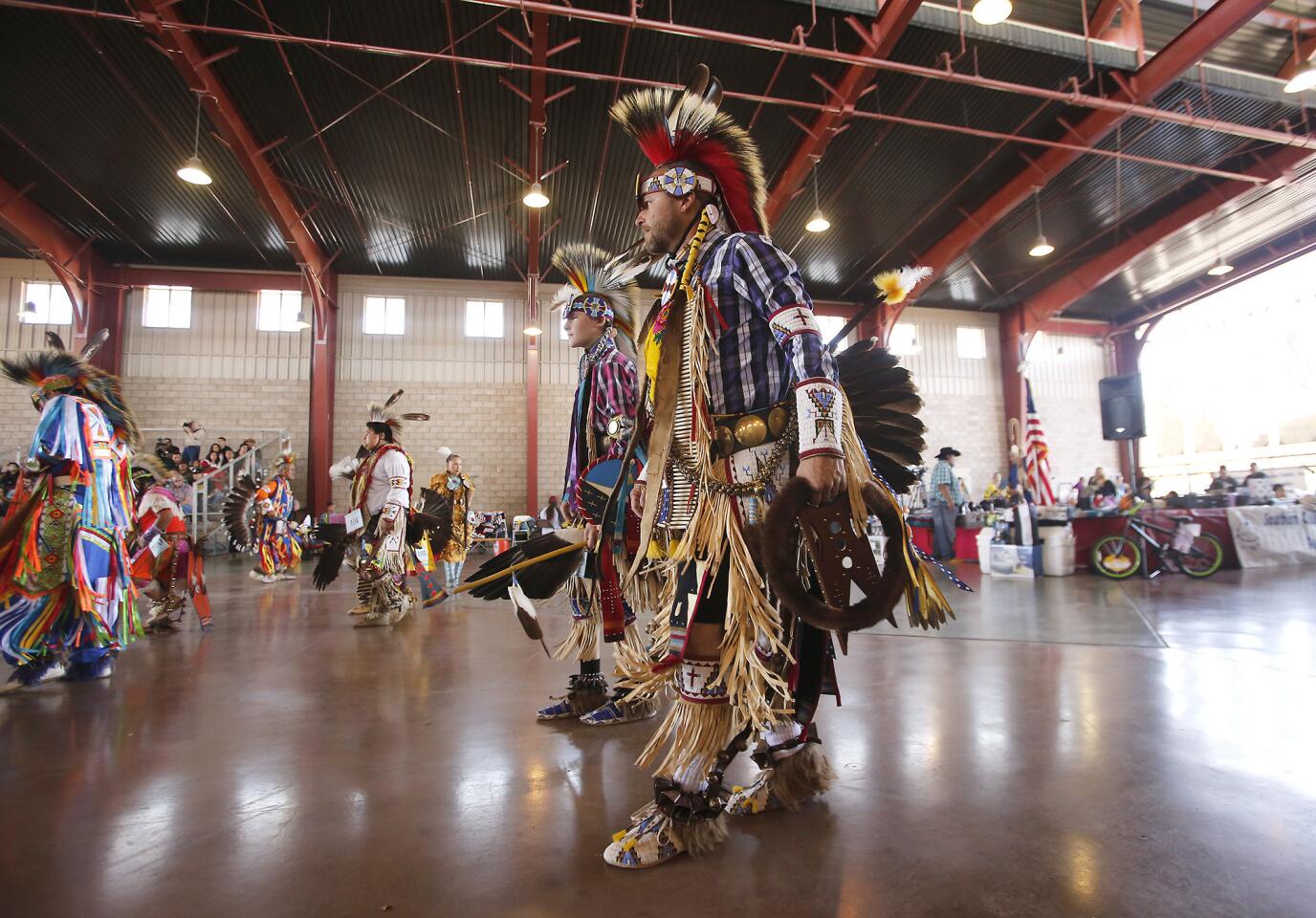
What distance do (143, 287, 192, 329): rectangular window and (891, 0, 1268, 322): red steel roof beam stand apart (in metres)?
14.7

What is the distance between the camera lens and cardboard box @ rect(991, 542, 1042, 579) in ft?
22.8

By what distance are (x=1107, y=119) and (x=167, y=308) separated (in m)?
17.4

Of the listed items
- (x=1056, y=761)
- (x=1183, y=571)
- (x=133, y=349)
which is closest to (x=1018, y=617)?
(x=1056, y=761)

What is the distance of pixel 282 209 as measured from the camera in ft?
34.6

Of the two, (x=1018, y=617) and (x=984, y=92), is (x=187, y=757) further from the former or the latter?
(x=984, y=92)

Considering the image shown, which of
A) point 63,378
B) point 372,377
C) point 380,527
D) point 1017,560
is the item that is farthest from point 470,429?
point 63,378

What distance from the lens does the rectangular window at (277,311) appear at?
14.0m

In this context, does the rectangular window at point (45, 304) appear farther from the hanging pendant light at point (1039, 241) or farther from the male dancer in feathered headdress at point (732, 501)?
the hanging pendant light at point (1039, 241)

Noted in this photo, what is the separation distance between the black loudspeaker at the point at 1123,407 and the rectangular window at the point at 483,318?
40.3ft

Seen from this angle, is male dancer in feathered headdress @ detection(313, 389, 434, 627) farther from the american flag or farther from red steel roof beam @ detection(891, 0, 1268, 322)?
the american flag

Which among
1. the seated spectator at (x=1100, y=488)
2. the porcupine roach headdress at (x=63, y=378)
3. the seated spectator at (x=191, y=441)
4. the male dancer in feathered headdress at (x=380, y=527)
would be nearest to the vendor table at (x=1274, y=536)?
the seated spectator at (x=1100, y=488)

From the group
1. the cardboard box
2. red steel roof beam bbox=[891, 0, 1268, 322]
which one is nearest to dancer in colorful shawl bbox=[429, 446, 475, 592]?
red steel roof beam bbox=[891, 0, 1268, 322]

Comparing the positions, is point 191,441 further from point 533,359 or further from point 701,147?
point 701,147

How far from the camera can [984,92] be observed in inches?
370
